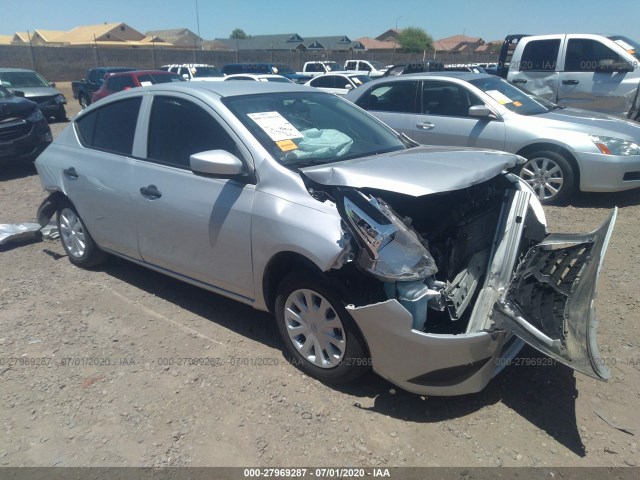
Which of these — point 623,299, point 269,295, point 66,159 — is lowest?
point 623,299

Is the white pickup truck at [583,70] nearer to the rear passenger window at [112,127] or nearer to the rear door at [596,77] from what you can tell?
the rear door at [596,77]

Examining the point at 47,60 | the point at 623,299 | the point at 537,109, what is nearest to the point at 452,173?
the point at 623,299

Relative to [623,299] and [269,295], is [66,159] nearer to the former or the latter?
[269,295]

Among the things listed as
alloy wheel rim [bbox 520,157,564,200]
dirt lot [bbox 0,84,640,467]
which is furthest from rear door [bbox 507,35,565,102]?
dirt lot [bbox 0,84,640,467]

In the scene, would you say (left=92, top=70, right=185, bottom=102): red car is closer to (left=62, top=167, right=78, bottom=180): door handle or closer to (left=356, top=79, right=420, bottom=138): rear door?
(left=356, top=79, right=420, bottom=138): rear door

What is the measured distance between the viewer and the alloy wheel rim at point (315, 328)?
297 cm

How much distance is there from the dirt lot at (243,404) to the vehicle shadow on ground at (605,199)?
267 cm

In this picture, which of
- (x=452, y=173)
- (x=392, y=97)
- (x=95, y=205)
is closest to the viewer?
(x=452, y=173)

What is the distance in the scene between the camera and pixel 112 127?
441 centimetres

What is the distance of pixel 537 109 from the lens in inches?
276

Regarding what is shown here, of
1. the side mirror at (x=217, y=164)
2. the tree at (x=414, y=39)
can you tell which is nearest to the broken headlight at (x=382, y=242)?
the side mirror at (x=217, y=164)

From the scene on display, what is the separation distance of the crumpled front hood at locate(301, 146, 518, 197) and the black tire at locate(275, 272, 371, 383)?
585mm

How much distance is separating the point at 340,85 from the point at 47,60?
81.8ft

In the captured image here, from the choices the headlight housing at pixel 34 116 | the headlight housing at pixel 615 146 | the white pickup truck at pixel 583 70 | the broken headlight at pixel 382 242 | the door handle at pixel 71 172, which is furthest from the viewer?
the headlight housing at pixel 34 116
